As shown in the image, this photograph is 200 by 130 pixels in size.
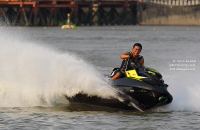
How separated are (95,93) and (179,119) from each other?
212 centimetres

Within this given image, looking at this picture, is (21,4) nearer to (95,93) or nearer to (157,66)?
(157,66)

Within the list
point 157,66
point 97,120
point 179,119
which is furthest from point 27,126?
point 157,66

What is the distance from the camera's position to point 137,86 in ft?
37.1

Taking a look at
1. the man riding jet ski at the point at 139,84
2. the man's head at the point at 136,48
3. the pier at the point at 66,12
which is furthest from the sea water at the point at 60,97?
the pier at the point at 66,12

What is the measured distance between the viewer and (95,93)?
12.2 m

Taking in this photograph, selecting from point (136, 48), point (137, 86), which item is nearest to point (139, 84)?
point (137, 86)

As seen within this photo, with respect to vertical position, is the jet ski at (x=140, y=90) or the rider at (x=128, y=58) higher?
the rider at (x=128, y=58)

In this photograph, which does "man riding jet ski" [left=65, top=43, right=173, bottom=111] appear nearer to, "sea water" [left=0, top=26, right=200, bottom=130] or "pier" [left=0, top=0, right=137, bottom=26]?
"sea water" [left=0, top=26, right=200, bottom=130]

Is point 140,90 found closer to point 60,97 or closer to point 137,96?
point 137,96

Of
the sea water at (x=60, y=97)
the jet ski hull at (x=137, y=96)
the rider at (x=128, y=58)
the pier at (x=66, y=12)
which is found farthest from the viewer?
the pier at (x=66, y=12)

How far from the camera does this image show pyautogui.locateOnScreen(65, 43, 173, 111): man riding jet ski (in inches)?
444

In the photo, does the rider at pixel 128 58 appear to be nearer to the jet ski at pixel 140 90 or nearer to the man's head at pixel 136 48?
the man's head at pixel 136 48

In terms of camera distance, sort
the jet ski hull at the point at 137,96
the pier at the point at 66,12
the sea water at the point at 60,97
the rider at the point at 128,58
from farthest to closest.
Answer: the pier at the point at 66,12, the rider at the point at 128,58, the jet ski hull at the point at 137,96, the sea water at the point at 60,97

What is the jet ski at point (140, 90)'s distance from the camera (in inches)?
444
